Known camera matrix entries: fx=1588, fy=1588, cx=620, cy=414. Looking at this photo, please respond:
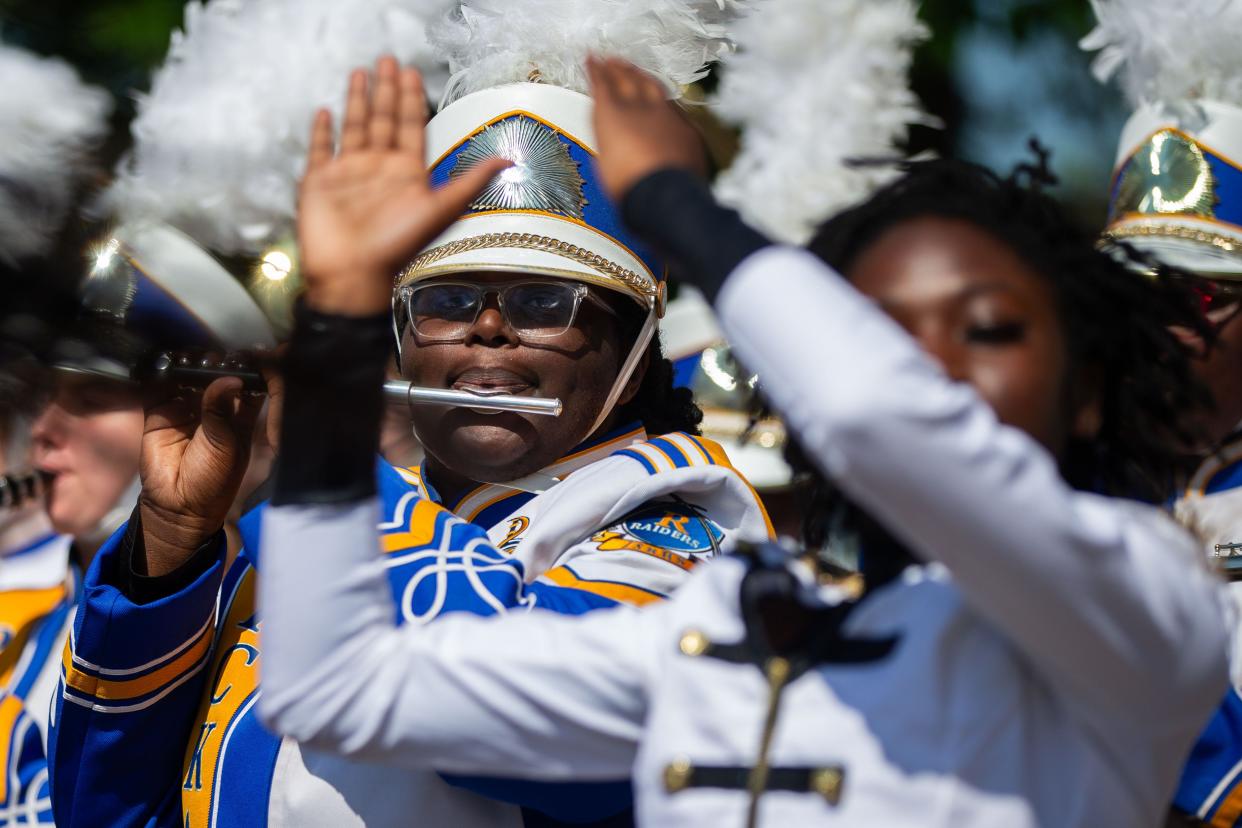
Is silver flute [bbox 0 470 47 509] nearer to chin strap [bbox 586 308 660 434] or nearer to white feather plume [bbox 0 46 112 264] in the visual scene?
chin strap [bbox 586 308 660 434]

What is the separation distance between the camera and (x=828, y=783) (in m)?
1.42

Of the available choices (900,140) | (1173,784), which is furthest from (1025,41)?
(1173,784)

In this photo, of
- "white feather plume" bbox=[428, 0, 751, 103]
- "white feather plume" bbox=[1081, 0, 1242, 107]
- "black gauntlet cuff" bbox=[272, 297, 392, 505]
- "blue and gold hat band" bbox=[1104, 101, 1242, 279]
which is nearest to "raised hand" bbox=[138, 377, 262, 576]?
"white feather plume" bbox=[428, 0, 751, 103]

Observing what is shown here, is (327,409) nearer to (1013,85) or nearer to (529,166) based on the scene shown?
(529,166)

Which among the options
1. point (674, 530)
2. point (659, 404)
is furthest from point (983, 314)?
point (659, 404)

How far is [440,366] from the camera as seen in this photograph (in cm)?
266

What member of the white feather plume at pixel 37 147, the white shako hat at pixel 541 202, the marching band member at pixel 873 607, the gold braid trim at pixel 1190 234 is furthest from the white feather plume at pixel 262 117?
the marching band member at pixel 873 607

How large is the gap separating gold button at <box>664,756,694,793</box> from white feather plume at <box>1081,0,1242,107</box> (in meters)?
2.75

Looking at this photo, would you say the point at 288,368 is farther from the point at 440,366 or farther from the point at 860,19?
the point at 860,19

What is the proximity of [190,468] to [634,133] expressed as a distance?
1293mm

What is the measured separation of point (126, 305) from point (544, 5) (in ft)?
3.21

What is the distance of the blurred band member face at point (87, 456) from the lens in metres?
3.41

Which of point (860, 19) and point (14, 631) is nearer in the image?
point (14, 631)

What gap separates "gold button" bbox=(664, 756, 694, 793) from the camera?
146 centimetres
